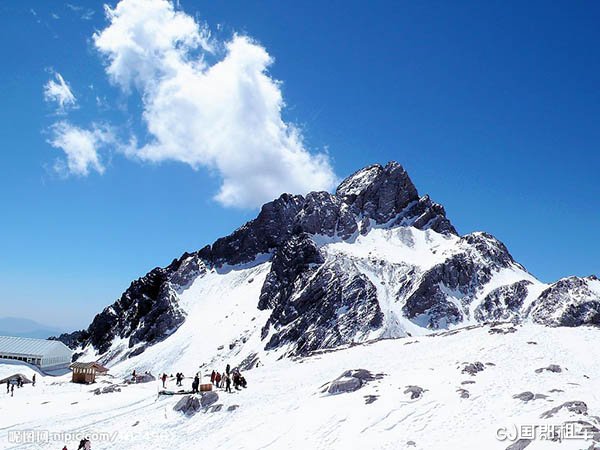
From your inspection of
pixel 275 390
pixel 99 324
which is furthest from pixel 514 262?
pixel 99 324

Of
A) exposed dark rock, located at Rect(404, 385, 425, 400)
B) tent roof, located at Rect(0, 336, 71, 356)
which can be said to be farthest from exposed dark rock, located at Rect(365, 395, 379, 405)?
tent roof, located at Rect(0, 336, 71, 356)

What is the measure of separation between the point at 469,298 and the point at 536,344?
9774 centimetres

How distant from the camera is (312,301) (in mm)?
130375

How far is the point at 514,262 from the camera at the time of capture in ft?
529

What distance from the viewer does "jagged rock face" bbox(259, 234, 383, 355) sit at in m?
115

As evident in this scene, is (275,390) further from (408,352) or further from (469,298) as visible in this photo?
(469,298)

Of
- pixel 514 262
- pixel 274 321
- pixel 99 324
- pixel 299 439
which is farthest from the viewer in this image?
pixel 99 324

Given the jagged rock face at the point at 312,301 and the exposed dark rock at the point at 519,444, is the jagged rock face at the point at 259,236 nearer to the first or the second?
the jagged rock face at the point at 312,301

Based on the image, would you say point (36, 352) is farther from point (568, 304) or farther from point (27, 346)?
point (568, 304)

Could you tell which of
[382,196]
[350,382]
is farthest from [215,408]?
[382,196]

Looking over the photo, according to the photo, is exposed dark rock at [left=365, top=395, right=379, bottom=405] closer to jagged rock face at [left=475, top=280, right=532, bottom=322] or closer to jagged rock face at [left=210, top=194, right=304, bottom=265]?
jagged rock face at [left=475, top=280, right=532, bottom=322]

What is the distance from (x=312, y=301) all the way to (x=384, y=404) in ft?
330

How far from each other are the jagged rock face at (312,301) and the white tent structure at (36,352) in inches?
1923

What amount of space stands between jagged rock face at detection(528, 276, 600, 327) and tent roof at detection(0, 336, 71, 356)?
378ft
